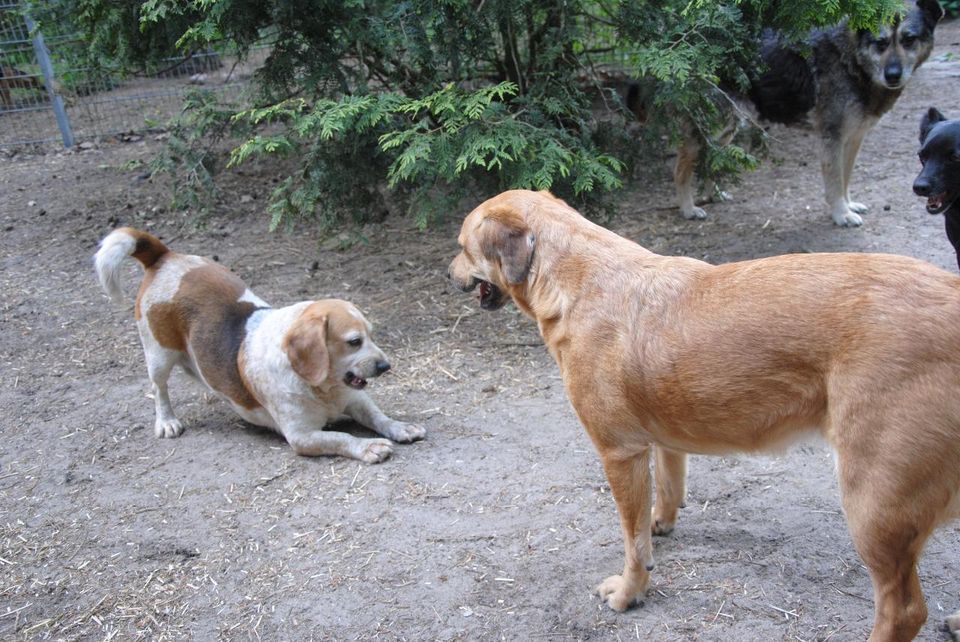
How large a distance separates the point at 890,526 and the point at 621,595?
1162 mm

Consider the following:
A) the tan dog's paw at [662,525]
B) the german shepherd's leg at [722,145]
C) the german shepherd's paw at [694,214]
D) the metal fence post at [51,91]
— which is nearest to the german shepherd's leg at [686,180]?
the german shepherd's paw at [694,214]

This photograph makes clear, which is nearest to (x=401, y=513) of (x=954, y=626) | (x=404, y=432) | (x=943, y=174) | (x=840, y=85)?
(x=404, y=432)

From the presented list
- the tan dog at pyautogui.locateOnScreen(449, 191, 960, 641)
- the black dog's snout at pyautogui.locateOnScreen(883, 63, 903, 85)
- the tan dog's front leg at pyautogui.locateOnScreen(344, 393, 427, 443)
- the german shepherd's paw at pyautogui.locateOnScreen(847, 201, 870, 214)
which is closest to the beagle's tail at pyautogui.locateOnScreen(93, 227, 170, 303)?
the tan dog's front leg at pyautogui.locateOnScreen(344, 393, 427, 443)

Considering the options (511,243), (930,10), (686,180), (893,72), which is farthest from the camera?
(686,180)

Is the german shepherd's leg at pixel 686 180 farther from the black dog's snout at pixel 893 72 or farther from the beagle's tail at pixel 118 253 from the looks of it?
the beagle's tail at pixel 118 253

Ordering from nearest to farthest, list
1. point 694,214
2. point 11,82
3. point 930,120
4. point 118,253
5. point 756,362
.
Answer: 1. point 756,362
2. point 118,253
3. point 930,120
4. point 694,214
5. point 11,82

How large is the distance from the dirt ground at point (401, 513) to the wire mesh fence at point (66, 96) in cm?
589

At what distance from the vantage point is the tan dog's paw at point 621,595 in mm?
3289

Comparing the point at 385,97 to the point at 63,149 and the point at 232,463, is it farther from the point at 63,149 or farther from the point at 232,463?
the point at 63,149

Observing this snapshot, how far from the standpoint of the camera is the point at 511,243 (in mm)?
3381

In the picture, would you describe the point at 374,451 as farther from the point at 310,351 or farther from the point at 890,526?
the point at 890,526

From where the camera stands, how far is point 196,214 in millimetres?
7867

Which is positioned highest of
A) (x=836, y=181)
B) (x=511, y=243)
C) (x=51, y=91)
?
(x=51, y=91)

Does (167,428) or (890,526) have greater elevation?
(890,526)
